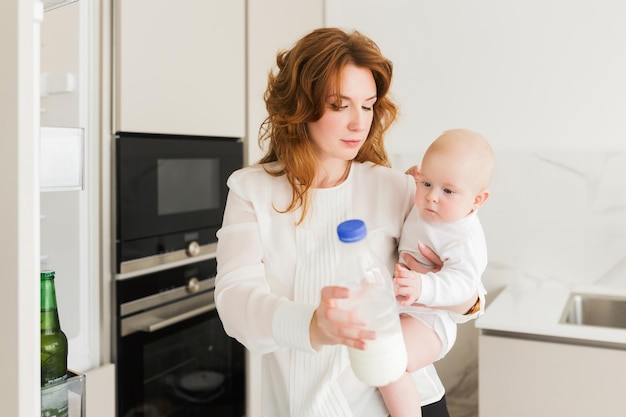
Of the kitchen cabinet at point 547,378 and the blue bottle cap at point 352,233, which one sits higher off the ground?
the blue bottle cap at point 352,233

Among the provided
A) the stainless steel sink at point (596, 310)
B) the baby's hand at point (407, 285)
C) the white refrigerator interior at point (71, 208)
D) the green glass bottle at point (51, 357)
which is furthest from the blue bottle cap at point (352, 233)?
the stainless steel sink at point (596, 310)

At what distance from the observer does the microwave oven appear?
1667 mm

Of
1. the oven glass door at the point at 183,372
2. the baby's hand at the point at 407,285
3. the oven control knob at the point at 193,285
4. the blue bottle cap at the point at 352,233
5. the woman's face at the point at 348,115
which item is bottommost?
the oven glass door at the point at 183,372

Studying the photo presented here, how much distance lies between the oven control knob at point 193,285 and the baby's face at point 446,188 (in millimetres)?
1078

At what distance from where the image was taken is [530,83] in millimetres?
2297

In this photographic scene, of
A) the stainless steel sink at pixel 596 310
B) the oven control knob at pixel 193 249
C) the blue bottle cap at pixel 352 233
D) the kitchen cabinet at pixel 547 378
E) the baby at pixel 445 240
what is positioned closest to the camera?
the blue bottle cap at pixel 352 233

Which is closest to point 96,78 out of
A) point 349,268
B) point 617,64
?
point 349,268

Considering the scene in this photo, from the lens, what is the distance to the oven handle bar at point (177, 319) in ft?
5.69

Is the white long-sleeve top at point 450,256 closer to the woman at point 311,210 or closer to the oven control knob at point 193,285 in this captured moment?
the woman at point 311,210

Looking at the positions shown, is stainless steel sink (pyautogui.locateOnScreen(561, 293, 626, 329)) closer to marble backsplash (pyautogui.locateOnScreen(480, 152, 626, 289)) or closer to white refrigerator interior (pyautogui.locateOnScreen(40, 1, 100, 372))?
marble backsplash (pyautogui.locateOnScreen(480, 152, 626, 289))

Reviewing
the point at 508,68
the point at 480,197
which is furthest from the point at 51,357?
the point at 508,68

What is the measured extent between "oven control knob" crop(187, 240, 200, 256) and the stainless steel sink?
129 cm

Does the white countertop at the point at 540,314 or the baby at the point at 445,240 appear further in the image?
the white countertop at the point at 540,314

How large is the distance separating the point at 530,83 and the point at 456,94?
28cm
